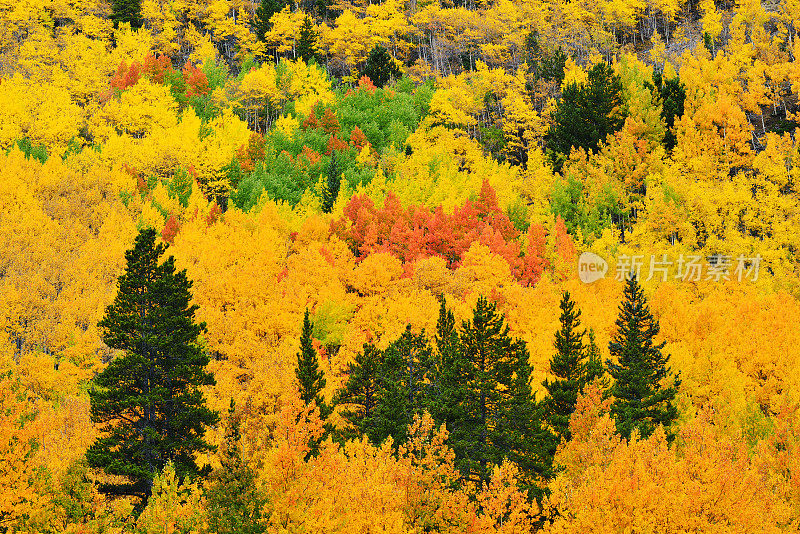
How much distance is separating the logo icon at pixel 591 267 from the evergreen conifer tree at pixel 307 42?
6661 cm

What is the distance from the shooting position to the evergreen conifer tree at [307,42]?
119312 millimetres

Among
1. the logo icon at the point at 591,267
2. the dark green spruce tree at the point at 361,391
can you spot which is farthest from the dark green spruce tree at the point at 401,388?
the logo icon at the point at 591,267

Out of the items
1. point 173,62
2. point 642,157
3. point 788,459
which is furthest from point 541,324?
point 173,62

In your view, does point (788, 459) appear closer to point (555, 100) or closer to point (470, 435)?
point (470, 435)

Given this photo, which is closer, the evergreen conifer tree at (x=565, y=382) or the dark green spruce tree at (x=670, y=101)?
the evergreen conifer tree at (x=565, y=382)

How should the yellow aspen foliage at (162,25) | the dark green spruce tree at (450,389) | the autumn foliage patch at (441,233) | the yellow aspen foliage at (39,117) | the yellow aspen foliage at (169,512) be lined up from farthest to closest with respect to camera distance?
1. the yellow aspen foliage at (162,25)
2. the yellow aspen foliage at (39,117)
3. the autumn foliage patch at (441,233)
4. the dark green spruce tree at (450,389)
5. the yellow aspen foliage at (169,512)

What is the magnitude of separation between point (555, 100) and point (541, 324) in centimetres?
4678

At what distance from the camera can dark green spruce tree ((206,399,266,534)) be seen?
26.4m

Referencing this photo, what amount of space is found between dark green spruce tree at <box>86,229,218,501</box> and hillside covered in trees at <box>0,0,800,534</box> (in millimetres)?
142

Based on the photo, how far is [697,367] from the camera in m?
50.1

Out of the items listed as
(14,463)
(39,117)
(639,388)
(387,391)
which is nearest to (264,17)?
(39,117)

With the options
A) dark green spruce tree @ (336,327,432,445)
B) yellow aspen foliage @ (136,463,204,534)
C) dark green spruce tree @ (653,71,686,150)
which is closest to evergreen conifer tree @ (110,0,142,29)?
dark green spruce tree @ (653,71,686,150)

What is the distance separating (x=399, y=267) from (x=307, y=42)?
222 feet

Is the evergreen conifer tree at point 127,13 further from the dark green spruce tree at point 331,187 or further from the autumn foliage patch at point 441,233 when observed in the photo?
the autumn foliage patch at point 441,233
